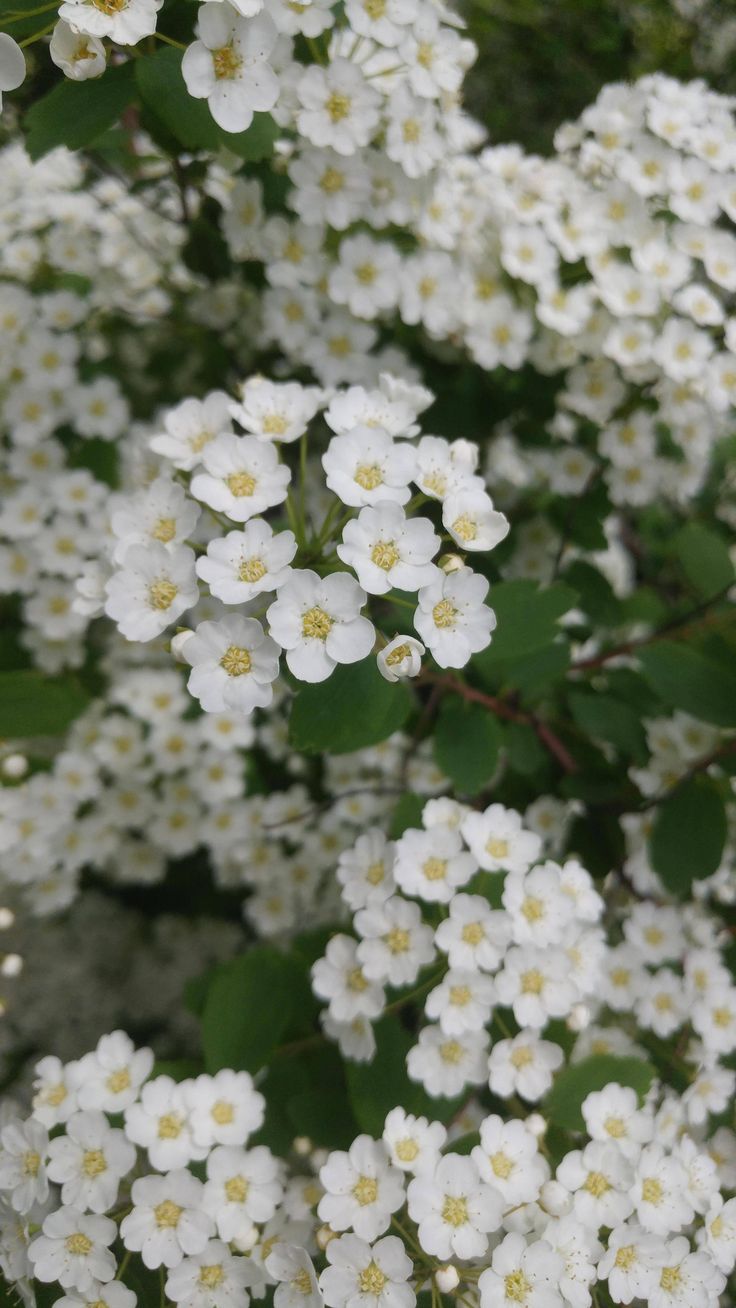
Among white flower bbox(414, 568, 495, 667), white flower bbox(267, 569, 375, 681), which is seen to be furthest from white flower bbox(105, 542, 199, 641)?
white flower bbox(414, 568, 495, 667)

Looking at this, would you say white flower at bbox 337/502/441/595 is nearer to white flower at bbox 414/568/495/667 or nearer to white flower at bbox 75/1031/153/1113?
white flower at bbox 414/568/495/667

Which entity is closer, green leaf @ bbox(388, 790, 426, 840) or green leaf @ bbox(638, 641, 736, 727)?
green leaf @ bbox(388, 790, 426, 840)

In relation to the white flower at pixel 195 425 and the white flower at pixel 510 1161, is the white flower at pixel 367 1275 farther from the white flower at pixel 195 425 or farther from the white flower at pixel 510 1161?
the white flower at pixel 195 425

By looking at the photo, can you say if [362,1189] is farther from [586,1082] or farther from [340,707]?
[340,707]

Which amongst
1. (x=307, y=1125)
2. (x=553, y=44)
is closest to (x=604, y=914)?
(x=307, y=1125)

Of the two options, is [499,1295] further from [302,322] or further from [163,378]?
[163,378]

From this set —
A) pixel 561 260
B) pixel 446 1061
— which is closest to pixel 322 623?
pixel 446 1061
